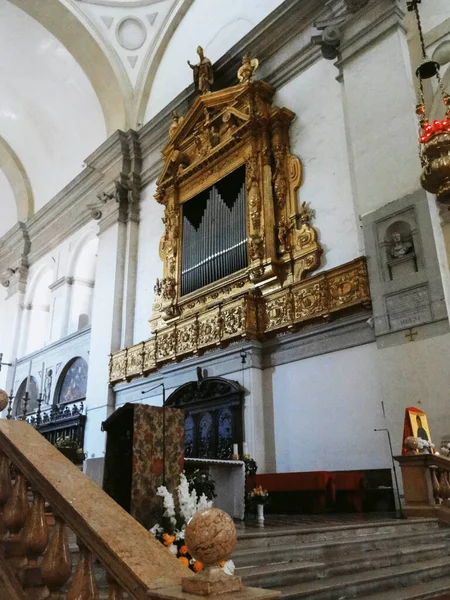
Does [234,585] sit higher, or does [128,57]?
[128,57]

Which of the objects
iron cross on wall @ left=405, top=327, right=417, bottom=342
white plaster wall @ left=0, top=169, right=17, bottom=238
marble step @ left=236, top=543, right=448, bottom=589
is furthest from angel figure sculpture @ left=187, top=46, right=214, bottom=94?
white plaster wall @ left=0, top=169, right=17, bottom=238

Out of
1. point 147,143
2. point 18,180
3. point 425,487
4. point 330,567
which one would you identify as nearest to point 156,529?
point 330,567

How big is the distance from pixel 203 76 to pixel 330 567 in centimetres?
1131

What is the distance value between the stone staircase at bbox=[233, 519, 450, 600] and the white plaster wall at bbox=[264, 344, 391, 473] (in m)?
2.56

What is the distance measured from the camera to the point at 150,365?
1156 centimetres

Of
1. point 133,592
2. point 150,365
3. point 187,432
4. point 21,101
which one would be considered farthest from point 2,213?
point 133,592

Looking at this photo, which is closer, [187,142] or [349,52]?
[349,52]

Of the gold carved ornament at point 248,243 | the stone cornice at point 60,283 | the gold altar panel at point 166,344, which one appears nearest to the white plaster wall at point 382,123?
the gold carved ornament at point 248,243

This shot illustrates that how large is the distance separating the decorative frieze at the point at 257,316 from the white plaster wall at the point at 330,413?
74cm

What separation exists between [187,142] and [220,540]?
1173cm

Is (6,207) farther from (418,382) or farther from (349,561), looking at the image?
(349,561)

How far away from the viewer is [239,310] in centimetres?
970

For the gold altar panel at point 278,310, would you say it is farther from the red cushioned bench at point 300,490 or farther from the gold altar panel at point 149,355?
the gold altar panel at point 149,355

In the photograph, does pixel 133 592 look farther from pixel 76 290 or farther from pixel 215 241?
pixel 76 290
